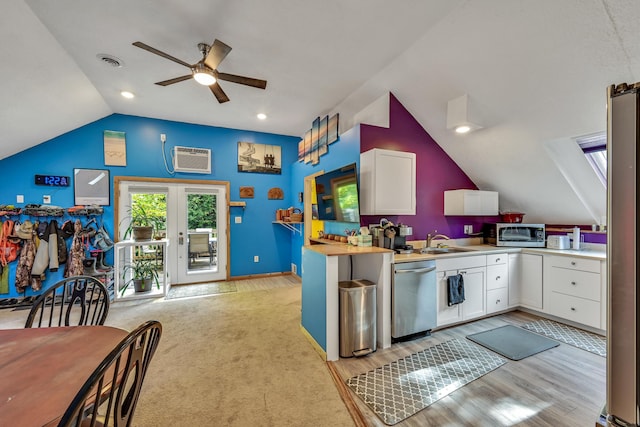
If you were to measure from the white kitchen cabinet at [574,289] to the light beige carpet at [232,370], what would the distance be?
2.96m

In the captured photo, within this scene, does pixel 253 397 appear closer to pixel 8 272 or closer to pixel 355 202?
pixel 355 202

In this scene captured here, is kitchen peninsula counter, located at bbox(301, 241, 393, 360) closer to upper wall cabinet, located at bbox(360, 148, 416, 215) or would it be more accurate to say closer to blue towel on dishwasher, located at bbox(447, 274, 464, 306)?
upper wall cabinet, located at bbox(360, 148, 416, 215)

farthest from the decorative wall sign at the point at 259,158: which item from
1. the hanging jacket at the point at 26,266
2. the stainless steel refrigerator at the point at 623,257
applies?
the stainless steel refrigerator at the point at 623,257

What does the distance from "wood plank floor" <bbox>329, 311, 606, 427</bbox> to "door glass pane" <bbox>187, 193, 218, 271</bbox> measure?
3.66m

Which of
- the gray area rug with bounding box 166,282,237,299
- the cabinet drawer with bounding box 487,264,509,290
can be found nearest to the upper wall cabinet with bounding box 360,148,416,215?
the cabinet drawer with bounding box 487,264,509,290

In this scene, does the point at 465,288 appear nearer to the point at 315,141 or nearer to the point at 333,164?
the point at 333,164

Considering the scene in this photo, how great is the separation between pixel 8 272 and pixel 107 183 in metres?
1.82

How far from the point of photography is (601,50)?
6.41 feet

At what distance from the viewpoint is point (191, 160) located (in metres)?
4.75

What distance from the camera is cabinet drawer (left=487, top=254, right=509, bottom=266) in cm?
314

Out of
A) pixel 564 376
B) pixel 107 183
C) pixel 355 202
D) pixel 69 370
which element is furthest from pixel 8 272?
pixel 564 376

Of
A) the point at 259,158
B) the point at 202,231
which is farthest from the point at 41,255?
the point at 259,158

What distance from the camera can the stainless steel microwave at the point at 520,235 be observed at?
11.3 ft

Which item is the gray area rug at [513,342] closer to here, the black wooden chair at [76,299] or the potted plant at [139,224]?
the black wooden chair at [76,299]
